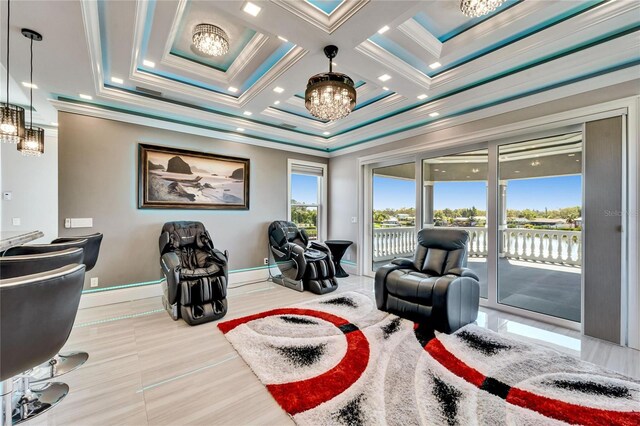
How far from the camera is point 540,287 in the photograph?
3465 mm

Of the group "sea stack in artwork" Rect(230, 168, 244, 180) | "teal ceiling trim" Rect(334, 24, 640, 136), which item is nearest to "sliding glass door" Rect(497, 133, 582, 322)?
"teal ceiling trim" Rect(334, 24, 640, 136)

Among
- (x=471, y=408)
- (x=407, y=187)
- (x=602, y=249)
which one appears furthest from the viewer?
(x=407, y=187)

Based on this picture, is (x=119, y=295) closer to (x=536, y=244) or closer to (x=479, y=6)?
(x=479, y=6)

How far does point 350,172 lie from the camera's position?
5.52 metres

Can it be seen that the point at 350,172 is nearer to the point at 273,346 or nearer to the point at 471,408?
the point at 273,346

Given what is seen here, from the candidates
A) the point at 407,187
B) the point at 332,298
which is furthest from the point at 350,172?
the point at 332,298

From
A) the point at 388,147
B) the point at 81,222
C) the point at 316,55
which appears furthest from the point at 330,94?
the point at 81,222

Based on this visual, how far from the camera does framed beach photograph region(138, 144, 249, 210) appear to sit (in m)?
3.89

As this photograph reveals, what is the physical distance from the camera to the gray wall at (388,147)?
2.67 metres

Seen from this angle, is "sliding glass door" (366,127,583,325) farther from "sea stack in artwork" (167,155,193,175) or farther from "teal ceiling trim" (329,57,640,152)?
"sea stack in artwork" (167,155,193,175)

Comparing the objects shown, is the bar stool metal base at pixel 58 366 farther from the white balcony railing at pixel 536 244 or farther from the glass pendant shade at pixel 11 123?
the white balcony railing at pixel 536 244

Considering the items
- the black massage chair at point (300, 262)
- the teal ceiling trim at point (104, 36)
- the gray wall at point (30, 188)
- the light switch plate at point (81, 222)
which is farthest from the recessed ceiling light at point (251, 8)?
the gray wall at point (30, 188)

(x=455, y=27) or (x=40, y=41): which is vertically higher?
(x=455, y=27)

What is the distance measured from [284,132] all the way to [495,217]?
144 inches
